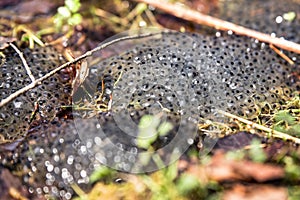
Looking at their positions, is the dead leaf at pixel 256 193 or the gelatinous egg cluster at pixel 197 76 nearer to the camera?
the dead leaf at pixel 256 193

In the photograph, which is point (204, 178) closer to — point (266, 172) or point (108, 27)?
point (266, 172)

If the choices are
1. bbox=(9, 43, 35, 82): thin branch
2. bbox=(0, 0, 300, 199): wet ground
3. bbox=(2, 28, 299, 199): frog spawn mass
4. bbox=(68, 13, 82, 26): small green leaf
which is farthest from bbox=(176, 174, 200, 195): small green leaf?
bbox=(68, 13, 82, 26): small green leaf

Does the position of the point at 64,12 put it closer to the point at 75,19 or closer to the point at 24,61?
the point at 75,19

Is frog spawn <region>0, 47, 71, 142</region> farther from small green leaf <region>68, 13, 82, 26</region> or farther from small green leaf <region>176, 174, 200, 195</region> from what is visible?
small green leaf <region>176, 174, 200, 195</region>

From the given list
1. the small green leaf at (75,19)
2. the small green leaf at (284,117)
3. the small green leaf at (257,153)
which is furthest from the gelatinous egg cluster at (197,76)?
the small green leaf at (75,19)

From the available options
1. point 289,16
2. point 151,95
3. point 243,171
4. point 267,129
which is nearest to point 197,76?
point 151,95

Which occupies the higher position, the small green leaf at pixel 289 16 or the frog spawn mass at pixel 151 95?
the small green leaf at pixel 289 16

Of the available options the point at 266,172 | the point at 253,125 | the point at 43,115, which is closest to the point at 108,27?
the point at 43,115

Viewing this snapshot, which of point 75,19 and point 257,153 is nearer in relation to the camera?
point 257,153

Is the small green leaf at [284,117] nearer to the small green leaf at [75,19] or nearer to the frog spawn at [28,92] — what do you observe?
the frog spawn at [28,92]
